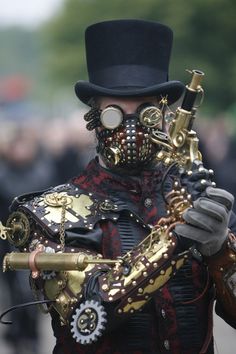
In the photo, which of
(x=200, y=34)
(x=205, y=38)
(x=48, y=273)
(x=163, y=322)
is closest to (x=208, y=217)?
(x=163, y=322)

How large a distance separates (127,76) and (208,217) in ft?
3.03

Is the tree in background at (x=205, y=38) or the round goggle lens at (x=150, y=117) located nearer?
the round goggle lens at (x=150, y=117)

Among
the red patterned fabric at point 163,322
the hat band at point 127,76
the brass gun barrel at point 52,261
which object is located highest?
the hat band at point 127,76

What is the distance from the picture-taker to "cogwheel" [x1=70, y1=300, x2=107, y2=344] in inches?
207

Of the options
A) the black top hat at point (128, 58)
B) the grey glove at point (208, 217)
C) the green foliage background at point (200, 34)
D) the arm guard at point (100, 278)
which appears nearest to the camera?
the grey glove at point (208, 217)

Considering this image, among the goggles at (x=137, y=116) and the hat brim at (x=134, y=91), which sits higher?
the hat brim at (x=134, y=91)

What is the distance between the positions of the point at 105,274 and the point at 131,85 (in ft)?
2.79

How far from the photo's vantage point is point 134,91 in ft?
18.5

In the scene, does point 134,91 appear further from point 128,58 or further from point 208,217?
point 208,217

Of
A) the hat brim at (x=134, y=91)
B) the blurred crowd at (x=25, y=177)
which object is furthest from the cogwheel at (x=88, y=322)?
the blurred crowd at (x=25, y=177)

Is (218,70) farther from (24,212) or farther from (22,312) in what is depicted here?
(24,212)

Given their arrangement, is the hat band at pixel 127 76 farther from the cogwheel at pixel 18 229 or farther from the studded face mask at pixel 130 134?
the cogwheel at pixel 18 229

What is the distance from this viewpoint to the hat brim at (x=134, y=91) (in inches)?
222

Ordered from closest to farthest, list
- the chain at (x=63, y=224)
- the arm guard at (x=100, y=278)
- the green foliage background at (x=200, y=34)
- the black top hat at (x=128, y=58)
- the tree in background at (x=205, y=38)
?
the arm guard at (x=100, y=278) < the chain at (x=63, y=224) < the black top hat at (x=128, y=58) < the tree in background at (x=205, y=38) < the green foliage background at (x=200, y=34)
